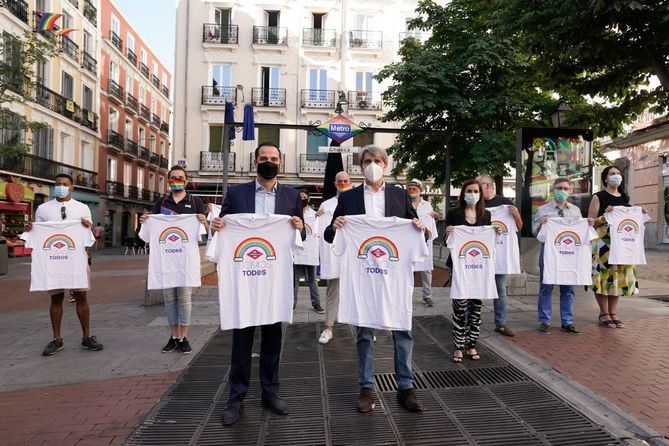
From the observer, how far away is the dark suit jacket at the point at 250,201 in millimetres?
4148

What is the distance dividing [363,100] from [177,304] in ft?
92.1

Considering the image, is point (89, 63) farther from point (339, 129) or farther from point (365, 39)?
point (339, 129)

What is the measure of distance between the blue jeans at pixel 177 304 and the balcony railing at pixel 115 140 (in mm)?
33509

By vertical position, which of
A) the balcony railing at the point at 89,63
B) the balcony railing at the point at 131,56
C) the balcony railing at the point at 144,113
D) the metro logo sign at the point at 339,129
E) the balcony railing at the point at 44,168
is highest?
the balcony railing at the point at 131,56

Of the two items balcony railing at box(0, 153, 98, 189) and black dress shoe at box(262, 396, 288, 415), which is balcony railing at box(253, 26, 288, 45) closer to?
balcony railing at box(0, 153, 98, 189)

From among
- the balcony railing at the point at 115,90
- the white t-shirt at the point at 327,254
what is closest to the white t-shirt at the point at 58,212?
the white t-shirt at the point at 327,254

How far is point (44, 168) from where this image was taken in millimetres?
27109

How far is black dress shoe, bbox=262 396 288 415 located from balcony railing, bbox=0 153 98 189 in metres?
23.3

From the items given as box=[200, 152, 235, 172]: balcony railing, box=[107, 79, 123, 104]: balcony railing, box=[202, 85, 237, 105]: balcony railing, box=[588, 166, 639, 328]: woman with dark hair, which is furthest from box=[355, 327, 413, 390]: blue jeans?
box=[107, 79, 123, 104]: balcony railing

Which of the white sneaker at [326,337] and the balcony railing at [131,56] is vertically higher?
the balcony railing at [131,56]

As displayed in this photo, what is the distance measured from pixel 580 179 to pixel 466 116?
223 inches

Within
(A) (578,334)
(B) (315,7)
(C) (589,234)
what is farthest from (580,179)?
(B) (315,7)

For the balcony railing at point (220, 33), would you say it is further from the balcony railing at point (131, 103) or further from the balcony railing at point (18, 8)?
the balcony railing at point (131, 103)

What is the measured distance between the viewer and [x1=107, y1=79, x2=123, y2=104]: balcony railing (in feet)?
116
